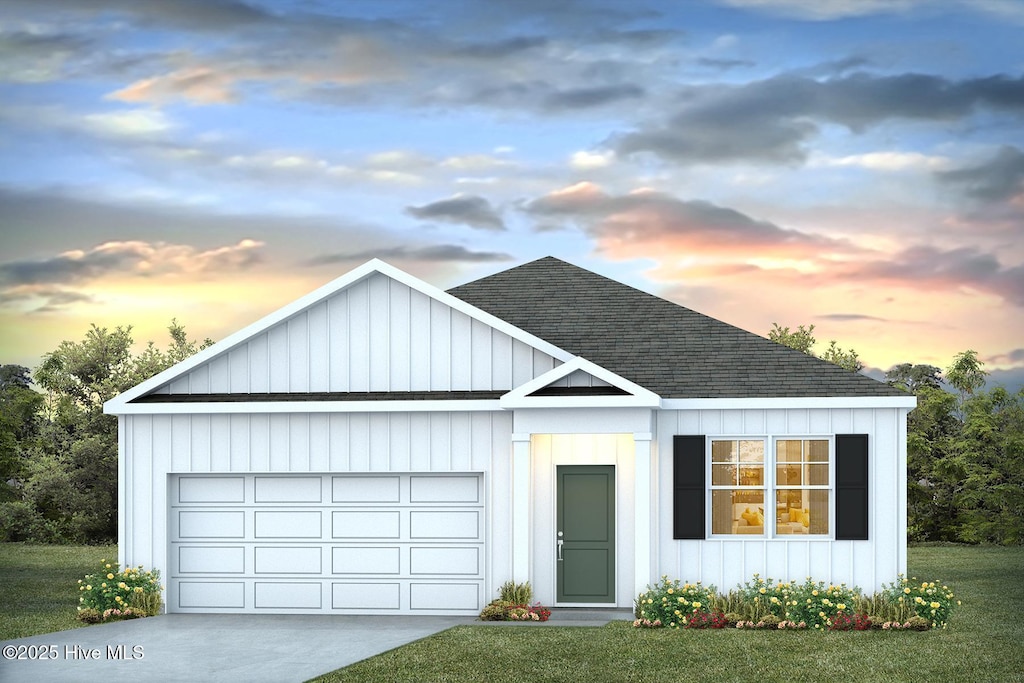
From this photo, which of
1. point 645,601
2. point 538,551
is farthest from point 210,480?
point 645,601

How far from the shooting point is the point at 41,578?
90.7 ft


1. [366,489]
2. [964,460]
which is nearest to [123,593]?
[366,489]

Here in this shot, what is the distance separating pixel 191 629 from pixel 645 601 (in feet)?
21.6

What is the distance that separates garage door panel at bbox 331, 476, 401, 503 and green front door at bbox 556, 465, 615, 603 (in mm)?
2628

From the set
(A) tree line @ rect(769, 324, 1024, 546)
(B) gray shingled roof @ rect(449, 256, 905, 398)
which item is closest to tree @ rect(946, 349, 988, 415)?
(A) tree line @ rect(769, 324, 1024, 546)

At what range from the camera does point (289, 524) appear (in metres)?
19.7

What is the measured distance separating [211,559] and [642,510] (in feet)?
23.0

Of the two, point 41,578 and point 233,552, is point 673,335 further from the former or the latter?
point 41,578

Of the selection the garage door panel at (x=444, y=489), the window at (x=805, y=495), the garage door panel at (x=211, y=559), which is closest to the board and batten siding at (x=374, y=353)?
the garage door panel at (x=444, y=489)

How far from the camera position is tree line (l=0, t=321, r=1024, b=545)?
1448 inches

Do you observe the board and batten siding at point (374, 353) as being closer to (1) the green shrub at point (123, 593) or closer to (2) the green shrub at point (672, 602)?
(1) the green shrub at point (123, 593)

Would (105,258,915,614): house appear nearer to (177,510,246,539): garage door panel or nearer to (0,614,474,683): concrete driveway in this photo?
(177,510,246,539): garage door panel

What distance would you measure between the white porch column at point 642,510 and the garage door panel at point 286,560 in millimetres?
5159

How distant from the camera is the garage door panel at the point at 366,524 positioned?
1952 centimetres
